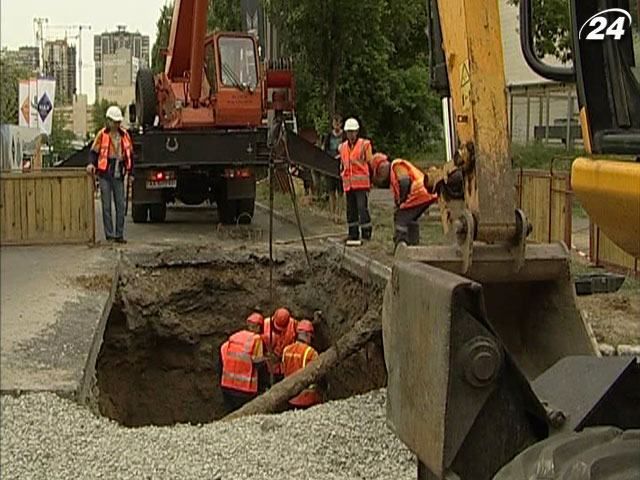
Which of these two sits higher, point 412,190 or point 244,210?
point 412,190

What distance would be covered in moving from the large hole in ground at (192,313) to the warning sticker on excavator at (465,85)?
886 cm

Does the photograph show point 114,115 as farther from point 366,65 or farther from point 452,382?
point 452,382

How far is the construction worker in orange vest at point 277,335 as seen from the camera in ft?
41.4

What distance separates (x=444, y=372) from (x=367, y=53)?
21390mm

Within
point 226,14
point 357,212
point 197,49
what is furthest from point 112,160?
point 226,14

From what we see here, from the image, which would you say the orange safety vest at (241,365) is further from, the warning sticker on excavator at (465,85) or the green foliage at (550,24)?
the warning sticker on excavator at (465,85)

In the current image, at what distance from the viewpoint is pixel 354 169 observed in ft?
50.3

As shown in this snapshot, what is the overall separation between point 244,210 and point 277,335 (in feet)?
18.7

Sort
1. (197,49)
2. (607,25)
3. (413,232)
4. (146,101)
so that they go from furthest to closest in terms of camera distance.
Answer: (146,101) → (197,49) → (413,232) → (607,25)

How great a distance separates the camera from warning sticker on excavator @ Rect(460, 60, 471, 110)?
16.6 ft

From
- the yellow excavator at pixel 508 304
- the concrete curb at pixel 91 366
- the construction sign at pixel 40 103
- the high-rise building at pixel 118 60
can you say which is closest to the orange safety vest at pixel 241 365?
the concrete curb at pixel 91 366

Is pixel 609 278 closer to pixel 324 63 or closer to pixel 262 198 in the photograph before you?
pixel 324 63

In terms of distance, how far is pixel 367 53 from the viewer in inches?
961

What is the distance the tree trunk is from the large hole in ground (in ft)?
8.21
